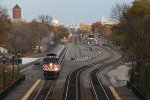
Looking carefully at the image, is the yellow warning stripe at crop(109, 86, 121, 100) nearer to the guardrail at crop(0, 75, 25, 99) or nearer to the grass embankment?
the grass embankment

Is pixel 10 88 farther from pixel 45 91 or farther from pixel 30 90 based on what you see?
pixel 45 91

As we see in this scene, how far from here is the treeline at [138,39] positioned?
54.6 m

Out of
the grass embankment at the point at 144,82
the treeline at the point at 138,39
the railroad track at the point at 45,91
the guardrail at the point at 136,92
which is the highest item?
the treeline at the point at 138,39

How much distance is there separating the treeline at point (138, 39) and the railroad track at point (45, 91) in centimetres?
1060

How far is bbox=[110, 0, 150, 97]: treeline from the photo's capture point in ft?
179

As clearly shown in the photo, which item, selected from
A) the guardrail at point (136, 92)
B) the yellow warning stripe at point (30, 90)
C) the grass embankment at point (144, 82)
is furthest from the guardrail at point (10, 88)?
the grass embankment at point (144, 82)

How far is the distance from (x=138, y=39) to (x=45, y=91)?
2423cm

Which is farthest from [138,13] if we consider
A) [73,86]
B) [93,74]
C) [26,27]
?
[26,27]

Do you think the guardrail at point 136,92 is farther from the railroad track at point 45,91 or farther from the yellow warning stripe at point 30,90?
the yellow warning stripe at point 30,90

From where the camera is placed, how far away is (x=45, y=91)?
185 feet

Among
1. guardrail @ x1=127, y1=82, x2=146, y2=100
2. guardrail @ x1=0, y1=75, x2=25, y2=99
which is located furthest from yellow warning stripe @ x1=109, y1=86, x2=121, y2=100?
guardrail @ x1=0, y1=75, x2=25, y2=99

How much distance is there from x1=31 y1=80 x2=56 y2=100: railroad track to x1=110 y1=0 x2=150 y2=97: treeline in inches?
417

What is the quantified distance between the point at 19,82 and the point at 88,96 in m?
15.4

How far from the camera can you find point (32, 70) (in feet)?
292
